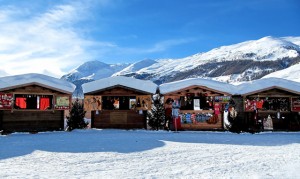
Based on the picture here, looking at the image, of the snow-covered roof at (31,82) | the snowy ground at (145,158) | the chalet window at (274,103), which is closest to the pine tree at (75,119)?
the snow-covered roof at (31,82)

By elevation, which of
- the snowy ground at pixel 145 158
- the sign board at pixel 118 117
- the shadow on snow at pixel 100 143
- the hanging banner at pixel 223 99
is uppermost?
the hanging banner at pixel 223 99

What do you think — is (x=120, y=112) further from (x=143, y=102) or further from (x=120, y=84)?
(x=120, y=84)

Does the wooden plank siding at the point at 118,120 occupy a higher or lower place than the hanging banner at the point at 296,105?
lower

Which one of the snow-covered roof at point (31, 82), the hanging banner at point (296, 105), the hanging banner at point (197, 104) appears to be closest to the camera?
the snow-covered roof at point (31, 82)

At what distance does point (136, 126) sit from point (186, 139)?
5.75 m

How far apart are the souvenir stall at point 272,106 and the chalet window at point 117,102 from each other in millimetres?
7133

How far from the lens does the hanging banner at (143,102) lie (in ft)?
73.0

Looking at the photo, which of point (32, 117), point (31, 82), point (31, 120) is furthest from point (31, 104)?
point (31, 82)

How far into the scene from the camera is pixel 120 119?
74.0 ft

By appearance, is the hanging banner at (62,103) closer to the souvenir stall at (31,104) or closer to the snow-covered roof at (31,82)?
the souvenir stall at (31,104)

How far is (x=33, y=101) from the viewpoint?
2109cm

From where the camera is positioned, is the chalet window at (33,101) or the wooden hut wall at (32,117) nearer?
the wooden hut wall at (32,117)

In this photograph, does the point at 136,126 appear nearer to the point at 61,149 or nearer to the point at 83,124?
the point at 83,124

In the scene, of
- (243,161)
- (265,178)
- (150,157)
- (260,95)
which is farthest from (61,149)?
(260,95)
